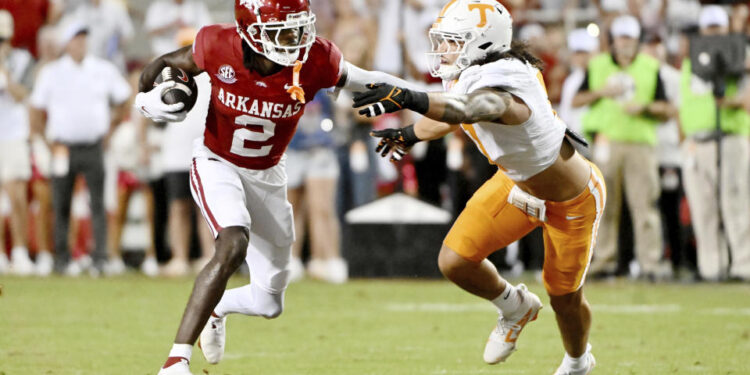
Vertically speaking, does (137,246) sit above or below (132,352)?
below

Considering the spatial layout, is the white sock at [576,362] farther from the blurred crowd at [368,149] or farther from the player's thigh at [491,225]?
the blurred crowd at [368,149]

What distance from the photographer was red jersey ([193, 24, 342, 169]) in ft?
19.6

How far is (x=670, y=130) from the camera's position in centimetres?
1177

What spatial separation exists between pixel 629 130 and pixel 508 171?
580 centimetres

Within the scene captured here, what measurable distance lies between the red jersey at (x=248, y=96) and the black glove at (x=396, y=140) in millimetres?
942

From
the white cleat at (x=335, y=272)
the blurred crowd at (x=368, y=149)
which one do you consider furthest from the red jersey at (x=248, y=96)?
the white cleat at (x=335, y=272)

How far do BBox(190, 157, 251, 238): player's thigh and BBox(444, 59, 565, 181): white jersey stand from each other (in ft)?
3.81

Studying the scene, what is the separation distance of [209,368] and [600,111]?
5.79 metres

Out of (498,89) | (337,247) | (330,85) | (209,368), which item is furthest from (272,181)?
(337,247)

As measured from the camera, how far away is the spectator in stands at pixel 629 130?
36.4 feet

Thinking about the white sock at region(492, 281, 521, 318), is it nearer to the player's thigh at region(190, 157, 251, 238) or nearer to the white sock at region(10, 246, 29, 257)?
the player's thigh at region(190, 157, 251, 238)

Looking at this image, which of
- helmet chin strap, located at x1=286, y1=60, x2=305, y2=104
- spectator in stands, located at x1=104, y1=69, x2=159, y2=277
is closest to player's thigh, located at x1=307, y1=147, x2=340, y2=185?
spectator in stands, located at x1=104, y1=69, x2=159, y2=277

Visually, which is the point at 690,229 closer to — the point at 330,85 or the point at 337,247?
the point at 337,247

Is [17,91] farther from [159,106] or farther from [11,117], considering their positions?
[159,106]
